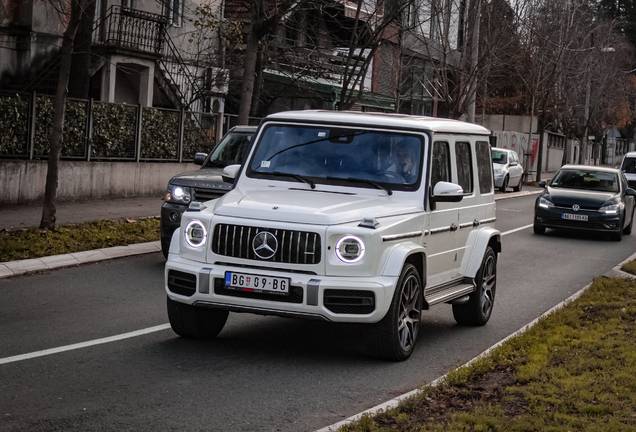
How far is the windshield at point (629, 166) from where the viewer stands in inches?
1291

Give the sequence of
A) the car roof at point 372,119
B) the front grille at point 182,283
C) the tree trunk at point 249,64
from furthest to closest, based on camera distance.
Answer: the tree trunk at point 249,64 → the car roof at point 372,119 → the front grille at point 182,283

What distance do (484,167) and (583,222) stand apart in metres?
11.4

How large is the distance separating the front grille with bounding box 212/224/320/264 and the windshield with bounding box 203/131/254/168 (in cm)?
647

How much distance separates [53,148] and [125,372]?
28.6 feet

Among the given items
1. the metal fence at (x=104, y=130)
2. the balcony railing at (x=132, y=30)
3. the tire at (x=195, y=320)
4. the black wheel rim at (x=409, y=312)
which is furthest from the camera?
the balcony railing at (x=132, y=30)

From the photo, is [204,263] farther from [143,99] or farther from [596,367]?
[143,99]

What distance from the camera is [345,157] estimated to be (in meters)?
8.25

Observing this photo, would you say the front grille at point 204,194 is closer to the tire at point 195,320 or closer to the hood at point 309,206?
the hood at point 309,206

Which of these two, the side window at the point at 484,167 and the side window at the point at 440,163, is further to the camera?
the side window at the point at 484,167

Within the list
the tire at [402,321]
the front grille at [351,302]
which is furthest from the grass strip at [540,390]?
the front grille at [351,302]

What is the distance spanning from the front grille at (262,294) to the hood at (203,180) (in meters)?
4.94

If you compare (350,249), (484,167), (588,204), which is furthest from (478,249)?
(588,204)

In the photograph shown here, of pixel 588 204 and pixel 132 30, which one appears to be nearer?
pixel 588 204

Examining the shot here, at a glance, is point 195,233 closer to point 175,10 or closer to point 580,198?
point 580,198
